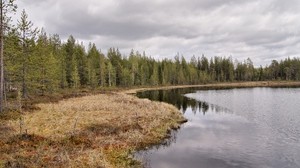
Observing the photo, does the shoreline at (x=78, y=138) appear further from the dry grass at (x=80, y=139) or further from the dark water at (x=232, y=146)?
the dark water at (x=232, y=146)

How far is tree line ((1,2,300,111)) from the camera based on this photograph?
160 ft

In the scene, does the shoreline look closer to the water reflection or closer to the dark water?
the dark water

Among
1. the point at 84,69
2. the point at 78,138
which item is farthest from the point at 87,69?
the point at 78,138

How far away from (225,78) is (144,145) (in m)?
177

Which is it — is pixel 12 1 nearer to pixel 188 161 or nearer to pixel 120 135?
pixel 120 135

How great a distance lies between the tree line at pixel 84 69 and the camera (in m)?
48.7

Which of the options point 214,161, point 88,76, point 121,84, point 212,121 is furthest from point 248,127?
point 121,84

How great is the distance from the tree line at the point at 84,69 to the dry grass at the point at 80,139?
39.1 ft

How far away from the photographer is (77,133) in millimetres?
23562

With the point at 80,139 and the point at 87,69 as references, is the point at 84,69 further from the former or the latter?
the point at 80,139

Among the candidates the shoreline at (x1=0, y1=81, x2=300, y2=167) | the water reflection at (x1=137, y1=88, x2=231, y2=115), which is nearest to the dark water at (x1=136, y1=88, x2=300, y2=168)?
the shoreline at (x1=0, y1=81, x2=300, y2=167)

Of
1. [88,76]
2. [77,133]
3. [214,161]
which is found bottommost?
[214,161]

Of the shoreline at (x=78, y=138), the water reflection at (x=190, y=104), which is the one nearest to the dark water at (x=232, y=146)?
the shoreline at (x=78, y=138)

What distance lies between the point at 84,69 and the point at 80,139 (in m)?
82.0
